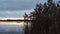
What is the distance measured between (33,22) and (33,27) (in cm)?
17

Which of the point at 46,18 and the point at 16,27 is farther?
the point at 16,27

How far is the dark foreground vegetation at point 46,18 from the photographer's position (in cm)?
816

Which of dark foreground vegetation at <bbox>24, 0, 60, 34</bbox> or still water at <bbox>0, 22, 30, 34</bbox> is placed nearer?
dark foreground vegetation at <bbox>24, 0, 60, 34</bbox>

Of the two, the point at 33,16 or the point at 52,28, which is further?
the point at 33,16

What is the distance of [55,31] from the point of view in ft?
26.3

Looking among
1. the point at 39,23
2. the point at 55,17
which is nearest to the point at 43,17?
the point at 39,23

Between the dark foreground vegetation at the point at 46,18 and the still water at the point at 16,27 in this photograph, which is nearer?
the dark foreground vegetation at the point at 46,18

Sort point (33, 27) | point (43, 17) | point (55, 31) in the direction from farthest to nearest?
point (33, 27) < point (43, 17) < point (55, 31)

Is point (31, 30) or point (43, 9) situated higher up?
point (43, 9)

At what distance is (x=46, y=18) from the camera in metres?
8.77

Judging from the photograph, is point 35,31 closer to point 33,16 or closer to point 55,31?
point 33,16

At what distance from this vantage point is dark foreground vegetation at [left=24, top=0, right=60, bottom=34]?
26.8 ft

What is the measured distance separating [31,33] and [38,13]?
27.8 inches

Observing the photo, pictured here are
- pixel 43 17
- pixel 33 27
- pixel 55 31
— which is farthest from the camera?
pixel 33 27
